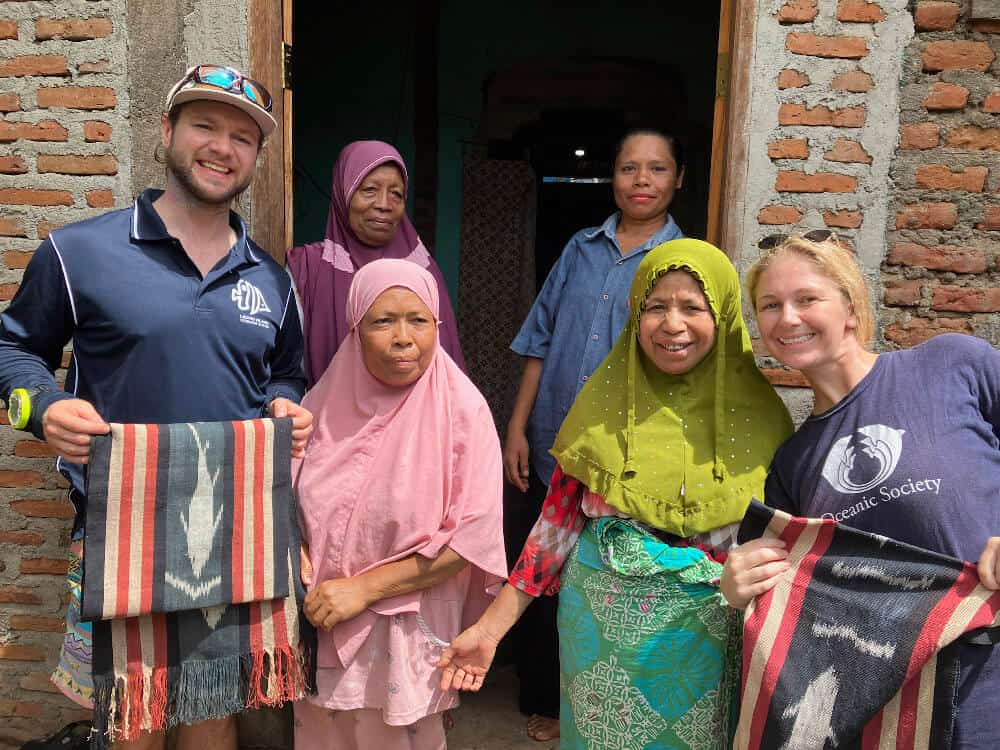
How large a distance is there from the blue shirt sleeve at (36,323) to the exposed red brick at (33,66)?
3.28 ft

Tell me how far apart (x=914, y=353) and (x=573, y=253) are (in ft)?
4.83

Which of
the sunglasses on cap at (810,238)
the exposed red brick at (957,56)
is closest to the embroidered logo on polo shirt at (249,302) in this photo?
the sunglasses on cap at (810,238)

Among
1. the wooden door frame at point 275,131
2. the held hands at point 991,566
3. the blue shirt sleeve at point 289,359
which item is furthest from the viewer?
the wooden door frame at point 275,131

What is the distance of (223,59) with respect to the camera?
8.84 ft

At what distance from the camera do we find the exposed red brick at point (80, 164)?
2.73 m

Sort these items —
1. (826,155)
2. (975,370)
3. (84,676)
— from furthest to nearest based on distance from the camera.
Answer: (826,155), (84,676), (975,370)

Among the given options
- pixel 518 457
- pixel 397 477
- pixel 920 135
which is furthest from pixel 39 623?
pixel 920 135

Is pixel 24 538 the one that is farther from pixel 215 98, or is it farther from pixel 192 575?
pixel 215 98

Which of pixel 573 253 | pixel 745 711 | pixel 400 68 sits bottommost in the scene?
pixel 745 711

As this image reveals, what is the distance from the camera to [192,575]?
6.47 feet

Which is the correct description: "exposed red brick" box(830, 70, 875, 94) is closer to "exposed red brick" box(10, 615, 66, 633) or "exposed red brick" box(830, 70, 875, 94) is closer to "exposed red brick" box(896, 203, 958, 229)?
"exposed red brick" box(896, 203, 958, 229)

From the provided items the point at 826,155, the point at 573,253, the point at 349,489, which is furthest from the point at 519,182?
the point at 349,489

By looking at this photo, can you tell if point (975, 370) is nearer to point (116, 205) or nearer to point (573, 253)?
point (573, 253)

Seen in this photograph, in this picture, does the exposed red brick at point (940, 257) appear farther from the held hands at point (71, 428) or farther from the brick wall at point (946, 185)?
the held hands at point (71, 428)
